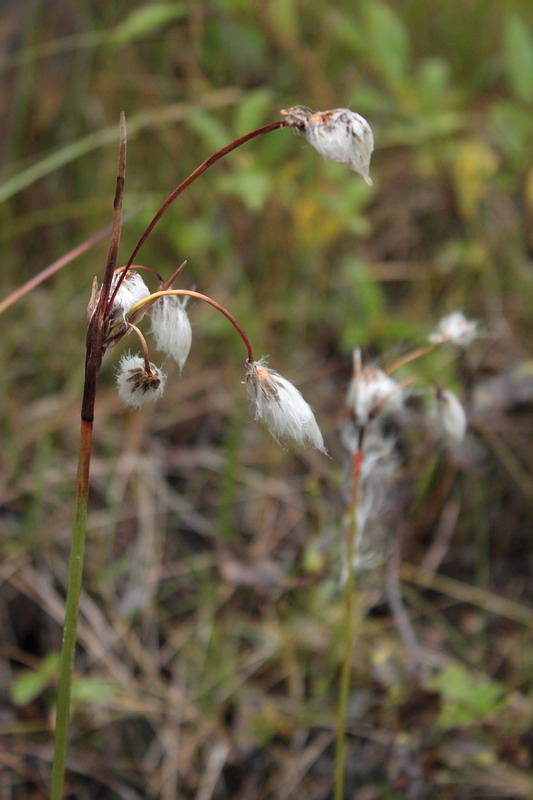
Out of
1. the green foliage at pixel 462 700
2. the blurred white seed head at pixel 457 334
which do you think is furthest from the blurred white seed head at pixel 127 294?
the green foliage at pixel 462 700

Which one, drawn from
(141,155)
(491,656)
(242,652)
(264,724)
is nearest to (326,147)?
(264,724)

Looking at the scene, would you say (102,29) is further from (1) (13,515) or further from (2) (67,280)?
(1) (13,515)

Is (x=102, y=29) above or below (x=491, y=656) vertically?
above

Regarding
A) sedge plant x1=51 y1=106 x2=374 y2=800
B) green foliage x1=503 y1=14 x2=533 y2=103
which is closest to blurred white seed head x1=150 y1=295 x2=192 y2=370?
sedge plant x1=51 y1=106 x2=374 y2=800

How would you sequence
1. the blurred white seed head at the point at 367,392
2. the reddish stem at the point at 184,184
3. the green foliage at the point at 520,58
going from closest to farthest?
the reddish stem at the point at 184,184 < the blurred white seed head at the point at 367,392 < the green foliage at the point at 520,58

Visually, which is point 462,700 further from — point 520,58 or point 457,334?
point 520,58

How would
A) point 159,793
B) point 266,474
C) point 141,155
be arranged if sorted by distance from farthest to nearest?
1. point 141,155
2. point 266,474
3. point 159,793

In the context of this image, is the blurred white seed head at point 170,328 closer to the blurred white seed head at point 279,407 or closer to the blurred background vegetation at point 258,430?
the blurred white seed head at point 279,407

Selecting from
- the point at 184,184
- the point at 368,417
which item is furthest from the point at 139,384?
the point at 368,417
